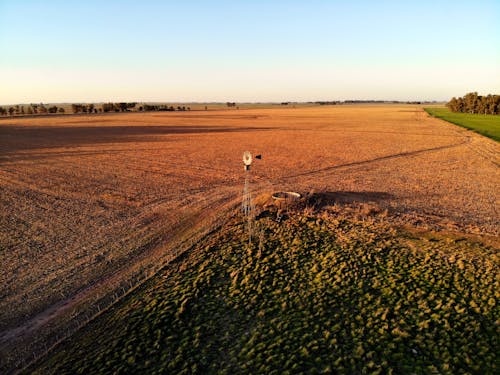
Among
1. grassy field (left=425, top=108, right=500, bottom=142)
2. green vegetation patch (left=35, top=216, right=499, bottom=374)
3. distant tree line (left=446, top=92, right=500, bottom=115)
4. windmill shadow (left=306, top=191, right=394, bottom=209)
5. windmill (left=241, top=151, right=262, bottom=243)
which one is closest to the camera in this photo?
green vegetation patch (left=35, top=216, right=499, bottom=374)

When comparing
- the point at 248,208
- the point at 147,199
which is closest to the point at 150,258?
the point at 248,208

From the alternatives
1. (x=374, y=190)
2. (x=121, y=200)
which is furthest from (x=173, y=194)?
(x=374, y=190)

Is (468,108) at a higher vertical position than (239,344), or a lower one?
higher

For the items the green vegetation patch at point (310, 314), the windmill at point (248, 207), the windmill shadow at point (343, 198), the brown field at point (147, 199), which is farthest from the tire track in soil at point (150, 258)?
the windmill shadow at point (343, 198)

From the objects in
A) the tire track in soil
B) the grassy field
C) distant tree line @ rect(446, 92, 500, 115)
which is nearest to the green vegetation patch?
the tire track in soil

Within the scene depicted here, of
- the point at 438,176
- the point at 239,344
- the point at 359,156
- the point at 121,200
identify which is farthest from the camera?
the point at 359,156

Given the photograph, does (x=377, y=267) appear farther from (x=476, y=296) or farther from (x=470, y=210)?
(x=470, y=210)

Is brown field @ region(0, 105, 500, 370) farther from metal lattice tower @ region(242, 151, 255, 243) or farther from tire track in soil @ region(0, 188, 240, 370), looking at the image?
metal lattice tower @ region(242, 151, 255, 243)

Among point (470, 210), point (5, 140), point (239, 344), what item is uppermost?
point (5, 140)
